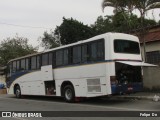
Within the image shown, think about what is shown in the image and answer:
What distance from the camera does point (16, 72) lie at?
25.3 metres

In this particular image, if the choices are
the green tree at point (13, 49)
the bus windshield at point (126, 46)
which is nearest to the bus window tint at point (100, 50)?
the bus windshield at point (126, 46)

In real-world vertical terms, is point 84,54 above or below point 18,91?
above

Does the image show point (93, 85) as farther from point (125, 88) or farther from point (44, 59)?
point (44, 59)

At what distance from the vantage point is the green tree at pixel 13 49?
47062mm

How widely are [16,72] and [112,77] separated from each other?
11277 millimetres

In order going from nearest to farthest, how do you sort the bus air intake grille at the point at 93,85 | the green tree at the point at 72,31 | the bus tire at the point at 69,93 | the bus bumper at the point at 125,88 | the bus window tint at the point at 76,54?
the bus bumper at the point at 125,88, the bus air intake grille at the point at 93,85, the bus window tint at the point at 76,54, the bus tire at the point at 69,93, the green tree at the point at 72,31

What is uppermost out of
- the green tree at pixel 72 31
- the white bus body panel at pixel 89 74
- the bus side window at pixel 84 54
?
the green tree at pixel 72 31

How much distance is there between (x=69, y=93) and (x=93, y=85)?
8.06ft

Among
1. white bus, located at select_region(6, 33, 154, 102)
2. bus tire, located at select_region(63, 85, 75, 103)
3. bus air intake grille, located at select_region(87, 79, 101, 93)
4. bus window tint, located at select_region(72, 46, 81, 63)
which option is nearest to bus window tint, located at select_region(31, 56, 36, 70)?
white bus, located at select_region(6, 33, 154, 102)

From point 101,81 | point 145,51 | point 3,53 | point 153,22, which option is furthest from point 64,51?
point 3,53

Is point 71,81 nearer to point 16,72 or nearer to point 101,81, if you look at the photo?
point 101,81

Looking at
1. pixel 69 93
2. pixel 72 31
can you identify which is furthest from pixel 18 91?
pixel 72 31

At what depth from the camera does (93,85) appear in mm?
17078

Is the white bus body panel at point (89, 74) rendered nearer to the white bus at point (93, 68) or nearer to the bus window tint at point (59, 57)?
the white bus at point (93, 68)
